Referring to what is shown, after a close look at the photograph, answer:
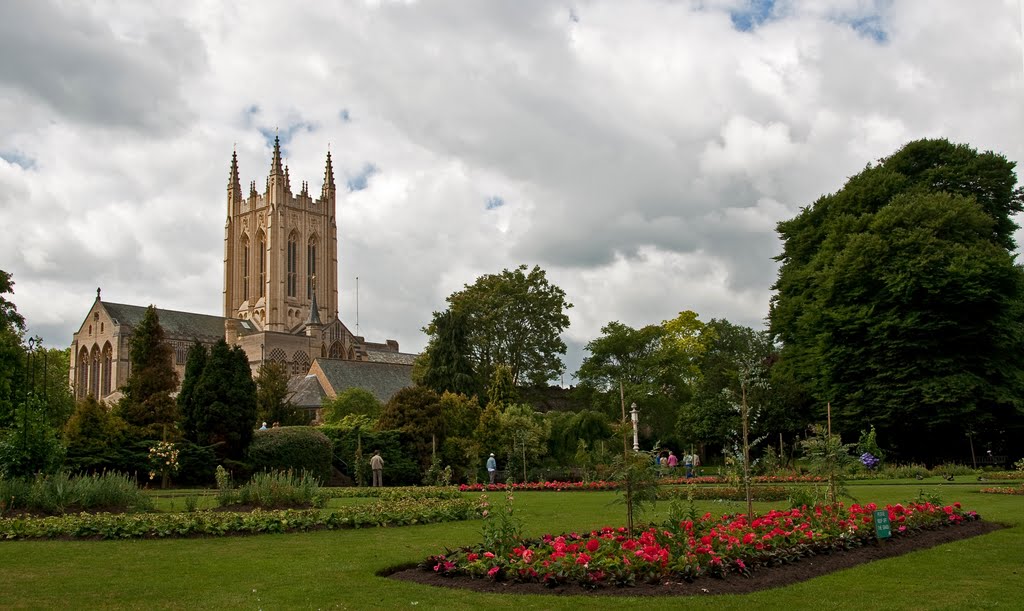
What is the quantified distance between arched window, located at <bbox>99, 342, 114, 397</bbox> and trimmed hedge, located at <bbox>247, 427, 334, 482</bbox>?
74103 millimetres

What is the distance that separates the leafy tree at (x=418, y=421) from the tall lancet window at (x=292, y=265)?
284 feet

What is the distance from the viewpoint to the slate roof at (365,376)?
69.7 meters

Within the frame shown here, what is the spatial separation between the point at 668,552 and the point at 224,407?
80.6 ft

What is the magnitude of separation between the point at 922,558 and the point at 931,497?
3.57 metres

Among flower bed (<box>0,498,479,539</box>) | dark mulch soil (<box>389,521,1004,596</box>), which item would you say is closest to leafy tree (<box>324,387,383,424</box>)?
flower bed (<box>0,498,479,539</box>)

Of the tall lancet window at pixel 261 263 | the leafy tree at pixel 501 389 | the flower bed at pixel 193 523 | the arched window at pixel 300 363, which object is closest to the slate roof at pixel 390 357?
the arched window at pixel 300 363

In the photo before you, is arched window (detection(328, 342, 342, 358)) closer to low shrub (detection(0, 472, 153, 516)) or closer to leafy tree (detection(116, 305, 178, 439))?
leafy tree (detection(116, 305, 178, 439))

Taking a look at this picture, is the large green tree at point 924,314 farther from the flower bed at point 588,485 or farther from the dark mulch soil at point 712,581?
the dark mulch soil at point 712,581

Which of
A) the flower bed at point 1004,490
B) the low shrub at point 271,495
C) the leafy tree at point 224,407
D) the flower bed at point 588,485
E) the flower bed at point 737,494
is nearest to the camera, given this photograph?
the low shrub at point 271,495

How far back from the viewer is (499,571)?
866 centimetres

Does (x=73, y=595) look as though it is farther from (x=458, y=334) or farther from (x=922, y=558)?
(x=458, y=334)

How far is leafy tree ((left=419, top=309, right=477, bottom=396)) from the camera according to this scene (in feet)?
154

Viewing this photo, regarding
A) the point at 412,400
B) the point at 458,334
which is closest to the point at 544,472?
the point at 412,400

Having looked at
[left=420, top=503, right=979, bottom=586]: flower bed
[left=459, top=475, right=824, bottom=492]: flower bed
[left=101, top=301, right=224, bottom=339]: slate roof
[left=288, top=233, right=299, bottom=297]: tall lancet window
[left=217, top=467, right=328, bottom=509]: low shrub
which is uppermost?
[left=288, top=233, right=299, bottom=297]: tall lancet window
